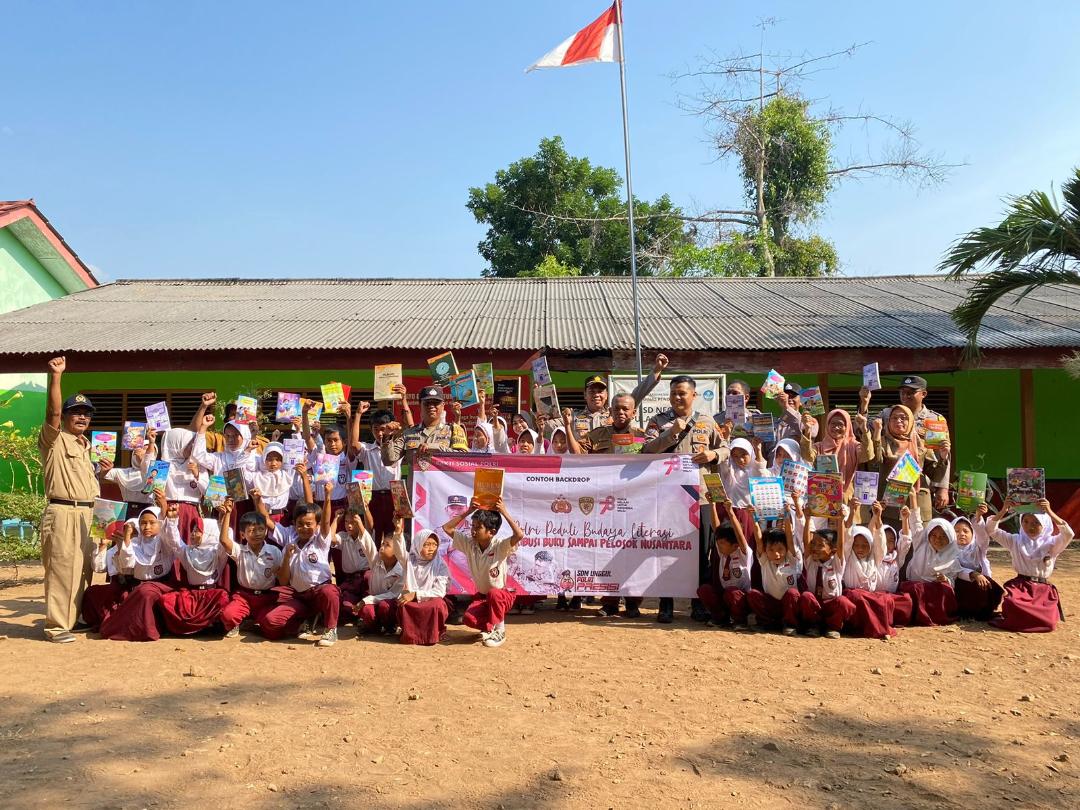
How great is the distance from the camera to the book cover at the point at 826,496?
16.9 feet

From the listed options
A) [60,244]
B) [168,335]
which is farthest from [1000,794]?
[60,244]

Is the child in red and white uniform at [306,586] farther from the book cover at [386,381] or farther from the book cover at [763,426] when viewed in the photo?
the book cover at [763,426]

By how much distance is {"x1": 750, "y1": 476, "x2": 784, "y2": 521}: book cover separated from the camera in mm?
5348

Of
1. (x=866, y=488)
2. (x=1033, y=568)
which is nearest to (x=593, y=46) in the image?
(x=866, y=488)

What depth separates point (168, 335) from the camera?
11.0m

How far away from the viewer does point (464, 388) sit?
6566mm

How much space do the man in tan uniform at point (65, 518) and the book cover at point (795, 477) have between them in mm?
4683

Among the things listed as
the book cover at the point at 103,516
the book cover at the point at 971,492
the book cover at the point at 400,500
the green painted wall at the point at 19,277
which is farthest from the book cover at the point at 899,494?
the green painted wall at the point at 19,277

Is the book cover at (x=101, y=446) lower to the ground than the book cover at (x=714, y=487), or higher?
higher

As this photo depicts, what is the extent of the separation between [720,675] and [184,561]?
366 centimetres

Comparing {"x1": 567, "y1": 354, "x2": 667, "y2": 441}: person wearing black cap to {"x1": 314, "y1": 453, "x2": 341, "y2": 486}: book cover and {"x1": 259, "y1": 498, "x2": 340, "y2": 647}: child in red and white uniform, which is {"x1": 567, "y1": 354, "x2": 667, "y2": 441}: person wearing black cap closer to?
{"x1": 314, "y1": 453, "x2": 341, "y2": 486}: book cover

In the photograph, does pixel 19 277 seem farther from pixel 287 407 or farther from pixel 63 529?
pixel 63 529

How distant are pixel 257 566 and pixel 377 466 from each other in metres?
1.27

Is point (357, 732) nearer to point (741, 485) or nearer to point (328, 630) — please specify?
point (328, 630)
